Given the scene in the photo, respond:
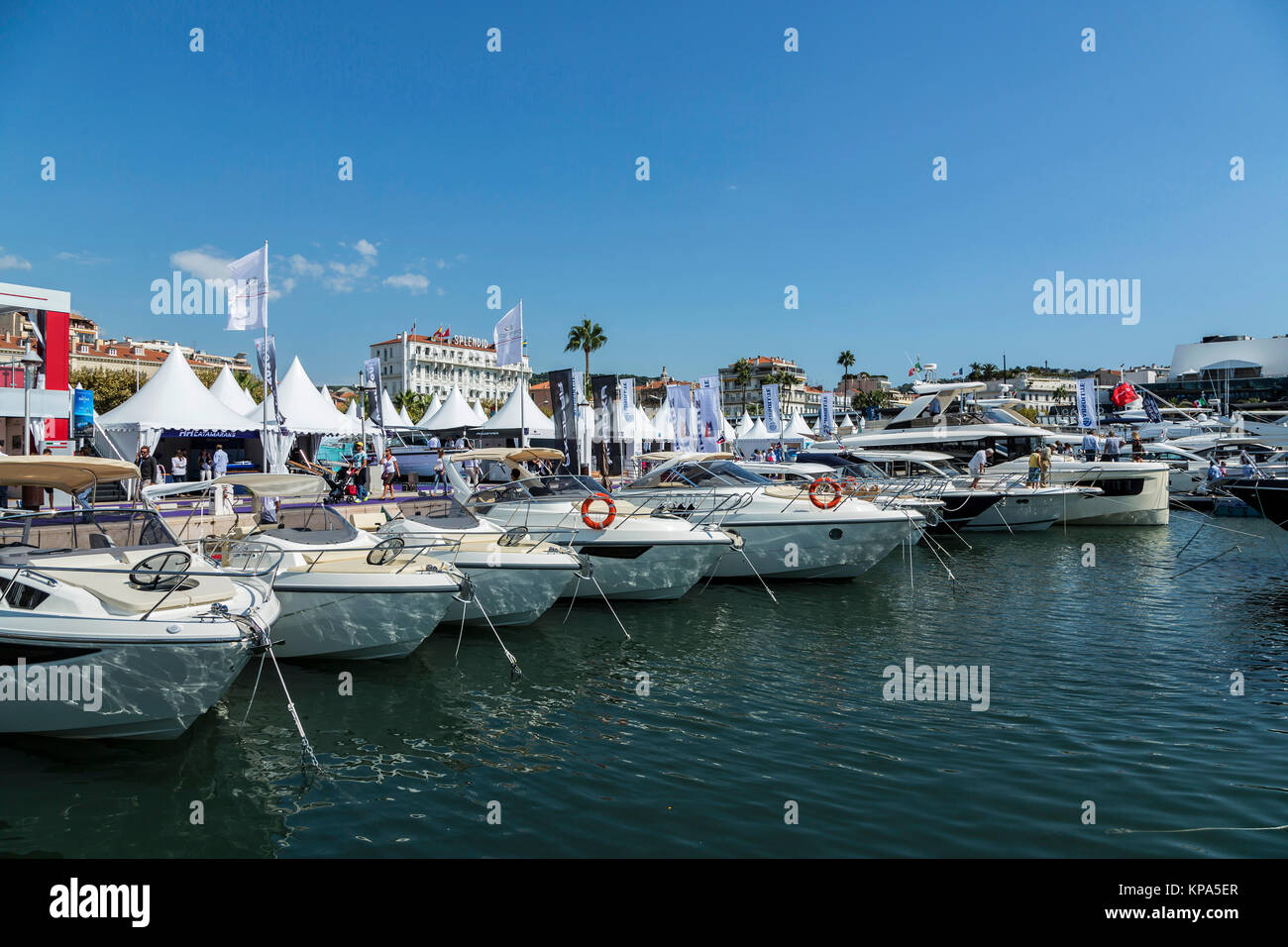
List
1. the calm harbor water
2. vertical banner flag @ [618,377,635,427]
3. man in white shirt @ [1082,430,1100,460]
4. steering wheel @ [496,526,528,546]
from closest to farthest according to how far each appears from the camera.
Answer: the calm harbor water → steering wheel @ [496,526,528,546] → man in white shirt @ [1082,430,1100,460] → vertical banner flag @ [618,377,635,427]

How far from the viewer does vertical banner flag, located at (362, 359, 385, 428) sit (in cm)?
3216

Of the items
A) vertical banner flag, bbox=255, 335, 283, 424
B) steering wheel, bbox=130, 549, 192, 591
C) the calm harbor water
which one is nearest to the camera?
the calm harbor water

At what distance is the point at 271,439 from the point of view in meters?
25.2

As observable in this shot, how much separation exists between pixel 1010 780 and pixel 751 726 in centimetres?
246

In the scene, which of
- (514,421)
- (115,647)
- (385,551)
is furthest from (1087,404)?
(115,647)

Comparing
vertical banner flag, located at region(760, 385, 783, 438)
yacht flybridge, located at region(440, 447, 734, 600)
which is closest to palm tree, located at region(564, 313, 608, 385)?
vertical banner flag, located at region(760, 385, 783, 438)

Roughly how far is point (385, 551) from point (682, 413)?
28.4 meters

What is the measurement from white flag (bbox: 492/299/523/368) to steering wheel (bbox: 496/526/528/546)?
42.2ft

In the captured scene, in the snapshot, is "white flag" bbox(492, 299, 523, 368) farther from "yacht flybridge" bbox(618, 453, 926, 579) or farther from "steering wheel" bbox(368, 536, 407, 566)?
"steering wheel" bbox(368, 536, 407, 566)

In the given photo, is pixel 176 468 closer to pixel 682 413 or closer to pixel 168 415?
pixel 168 415

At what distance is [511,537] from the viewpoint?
500 inches
